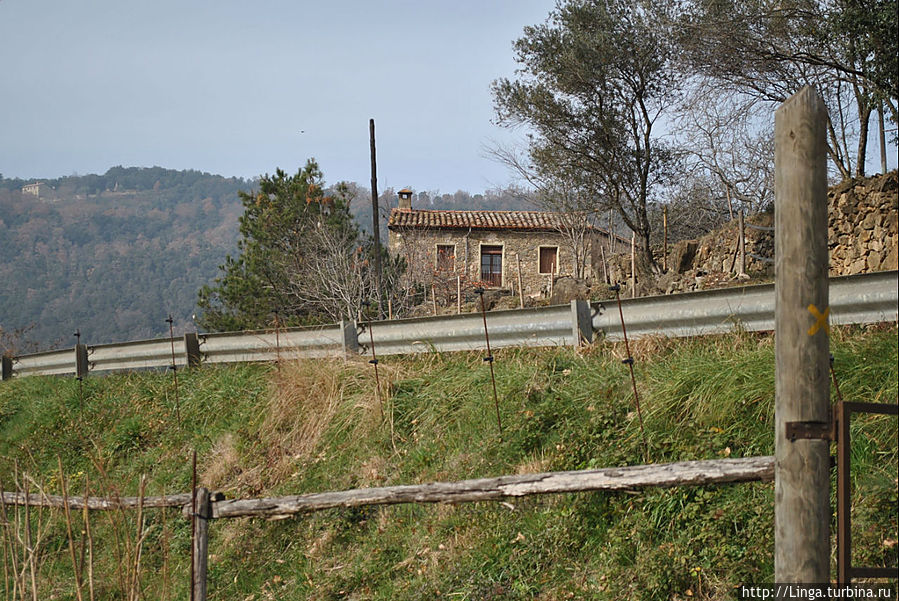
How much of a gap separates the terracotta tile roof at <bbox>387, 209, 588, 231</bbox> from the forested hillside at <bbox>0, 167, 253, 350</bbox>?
116 ft

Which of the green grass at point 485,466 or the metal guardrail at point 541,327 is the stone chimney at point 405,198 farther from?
the green grass at point 485,466

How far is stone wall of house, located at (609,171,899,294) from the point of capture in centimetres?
788

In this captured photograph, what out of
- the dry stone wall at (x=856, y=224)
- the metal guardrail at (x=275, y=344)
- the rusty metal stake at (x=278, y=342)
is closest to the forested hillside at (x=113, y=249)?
the metal guardrail at (x=275, y=344)

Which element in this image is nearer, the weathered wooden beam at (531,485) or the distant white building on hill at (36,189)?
the weathered wooden beam at (531,485)

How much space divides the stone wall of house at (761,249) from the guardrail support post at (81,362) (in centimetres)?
993

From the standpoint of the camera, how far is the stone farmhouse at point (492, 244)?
1141 inches

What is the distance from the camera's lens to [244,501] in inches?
212

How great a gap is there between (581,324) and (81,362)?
8.04m

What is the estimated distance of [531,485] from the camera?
14.9 ft

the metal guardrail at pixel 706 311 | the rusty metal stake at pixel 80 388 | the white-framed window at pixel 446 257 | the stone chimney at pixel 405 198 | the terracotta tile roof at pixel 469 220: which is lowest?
the rusty metal stake at pixel 80 388

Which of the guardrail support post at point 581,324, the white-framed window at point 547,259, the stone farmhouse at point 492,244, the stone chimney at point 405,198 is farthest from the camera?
the stone chimney at point 405,198

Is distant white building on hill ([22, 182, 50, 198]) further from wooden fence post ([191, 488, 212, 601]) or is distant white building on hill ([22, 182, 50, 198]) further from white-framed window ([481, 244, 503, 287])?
wooden fence post ([191, 488, 212, 601])

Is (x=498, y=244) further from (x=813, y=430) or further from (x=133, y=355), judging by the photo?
(x=813, y=430)

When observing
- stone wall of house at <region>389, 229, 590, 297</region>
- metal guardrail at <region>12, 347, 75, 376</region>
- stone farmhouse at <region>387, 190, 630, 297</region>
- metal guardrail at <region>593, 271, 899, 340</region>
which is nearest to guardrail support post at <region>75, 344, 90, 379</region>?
metal guardrail at <region>12, 347, 75, 376</region>
